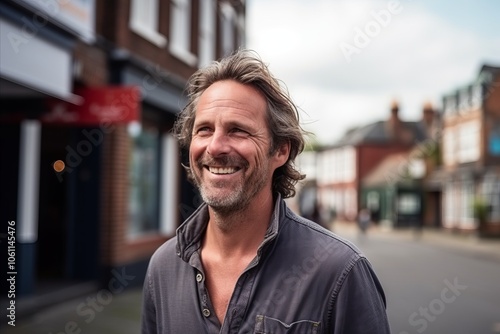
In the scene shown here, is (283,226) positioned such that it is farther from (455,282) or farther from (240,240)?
(455,282)

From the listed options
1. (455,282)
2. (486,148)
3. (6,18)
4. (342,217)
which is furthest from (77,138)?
(342,217)

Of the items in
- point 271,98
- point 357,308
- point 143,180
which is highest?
point 271,98

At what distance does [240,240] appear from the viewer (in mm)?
2059

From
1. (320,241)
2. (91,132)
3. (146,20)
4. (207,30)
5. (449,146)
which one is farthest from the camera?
(449,146)

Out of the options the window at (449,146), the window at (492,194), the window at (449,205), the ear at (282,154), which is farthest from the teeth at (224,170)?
the window at (449,146)

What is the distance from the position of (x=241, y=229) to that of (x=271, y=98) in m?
0.47

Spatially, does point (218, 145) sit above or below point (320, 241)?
above

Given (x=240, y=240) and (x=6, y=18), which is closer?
(x=240, y=240)

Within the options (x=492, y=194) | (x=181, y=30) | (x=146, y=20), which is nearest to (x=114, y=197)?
(x=146, y=20)

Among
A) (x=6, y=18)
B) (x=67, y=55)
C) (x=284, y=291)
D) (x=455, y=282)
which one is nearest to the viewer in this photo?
(x=284, y=291)

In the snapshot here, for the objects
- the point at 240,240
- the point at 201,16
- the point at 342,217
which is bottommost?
the point at 342,217

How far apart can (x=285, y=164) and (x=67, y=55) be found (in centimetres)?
661

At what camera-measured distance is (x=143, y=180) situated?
1137 centimetres

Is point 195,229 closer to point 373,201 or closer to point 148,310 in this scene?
point 148,310
